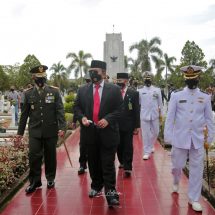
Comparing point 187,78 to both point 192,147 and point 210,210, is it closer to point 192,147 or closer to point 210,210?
point 192,147

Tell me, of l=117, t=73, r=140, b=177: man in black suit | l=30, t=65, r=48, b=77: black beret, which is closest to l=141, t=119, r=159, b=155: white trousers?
l=117, t=73, r=140, b=177: man in black suit

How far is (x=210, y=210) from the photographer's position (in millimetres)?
5051

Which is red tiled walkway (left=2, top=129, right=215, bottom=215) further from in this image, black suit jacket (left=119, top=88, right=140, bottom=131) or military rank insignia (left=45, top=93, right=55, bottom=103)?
military rank insignia (left=45, top=93, right=55, bottom=103)

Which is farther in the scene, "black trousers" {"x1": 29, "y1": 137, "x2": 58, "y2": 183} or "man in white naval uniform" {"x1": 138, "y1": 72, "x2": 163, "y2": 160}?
"man in white naval uniform" {"x1": 138, "y1": 72, "x2": 163, "y2": 160}

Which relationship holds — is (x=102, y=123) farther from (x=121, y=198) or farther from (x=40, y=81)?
(x=40, y=81)

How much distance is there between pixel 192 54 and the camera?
41.2 m

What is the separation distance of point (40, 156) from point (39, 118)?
1.93 feet

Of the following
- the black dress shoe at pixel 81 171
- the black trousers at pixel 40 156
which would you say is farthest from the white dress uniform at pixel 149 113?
the black trousers at pixel 40 156

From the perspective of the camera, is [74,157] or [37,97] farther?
[74,157]

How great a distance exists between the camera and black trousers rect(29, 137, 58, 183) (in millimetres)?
5863

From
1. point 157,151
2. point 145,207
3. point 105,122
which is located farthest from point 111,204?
point 157,151

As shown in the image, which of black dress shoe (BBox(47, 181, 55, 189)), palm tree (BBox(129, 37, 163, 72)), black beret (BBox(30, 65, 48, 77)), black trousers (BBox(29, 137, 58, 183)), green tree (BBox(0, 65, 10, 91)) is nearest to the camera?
black beret (BBox(30, 65, 48, 77))

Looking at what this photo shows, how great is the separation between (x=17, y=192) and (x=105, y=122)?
81.2 inches

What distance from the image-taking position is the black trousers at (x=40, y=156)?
5.86m
